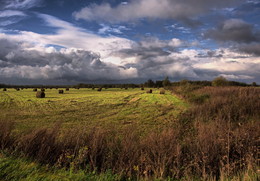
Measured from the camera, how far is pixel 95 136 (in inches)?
281

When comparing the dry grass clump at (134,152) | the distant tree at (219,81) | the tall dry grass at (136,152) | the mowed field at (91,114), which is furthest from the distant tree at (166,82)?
the dry grass clump at (134,152)

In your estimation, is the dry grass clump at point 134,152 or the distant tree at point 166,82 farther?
the distant tree at point 166,82

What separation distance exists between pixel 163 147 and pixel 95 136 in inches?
103

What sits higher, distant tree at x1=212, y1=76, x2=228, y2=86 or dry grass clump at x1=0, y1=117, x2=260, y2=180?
distant tree at x1=212, y1=76, x2=228, y2=86

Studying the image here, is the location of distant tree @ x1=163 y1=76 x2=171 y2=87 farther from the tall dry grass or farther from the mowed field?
the tall dry grass

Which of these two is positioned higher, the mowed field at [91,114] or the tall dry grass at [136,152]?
the tall dry grass at [136,152]

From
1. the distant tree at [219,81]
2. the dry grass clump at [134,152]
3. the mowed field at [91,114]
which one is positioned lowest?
the mowed field at [91,114]

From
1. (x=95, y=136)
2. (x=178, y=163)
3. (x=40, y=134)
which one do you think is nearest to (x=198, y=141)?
(x=178, y=163)

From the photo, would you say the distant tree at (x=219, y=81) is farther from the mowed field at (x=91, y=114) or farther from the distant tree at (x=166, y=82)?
the mowed field at (x=91, y=114)

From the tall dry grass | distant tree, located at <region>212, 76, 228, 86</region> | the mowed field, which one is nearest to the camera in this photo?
the tall dry grass

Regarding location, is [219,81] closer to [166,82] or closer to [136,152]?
[166,82]

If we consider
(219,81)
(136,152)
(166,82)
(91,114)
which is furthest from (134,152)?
(166,82)

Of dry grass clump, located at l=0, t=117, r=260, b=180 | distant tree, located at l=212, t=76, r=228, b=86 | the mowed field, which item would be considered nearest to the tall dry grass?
dry grass clump, located at l=0, t=117, r=260, b=180

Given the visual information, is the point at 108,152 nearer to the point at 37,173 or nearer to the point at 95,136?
the point at 95,136
